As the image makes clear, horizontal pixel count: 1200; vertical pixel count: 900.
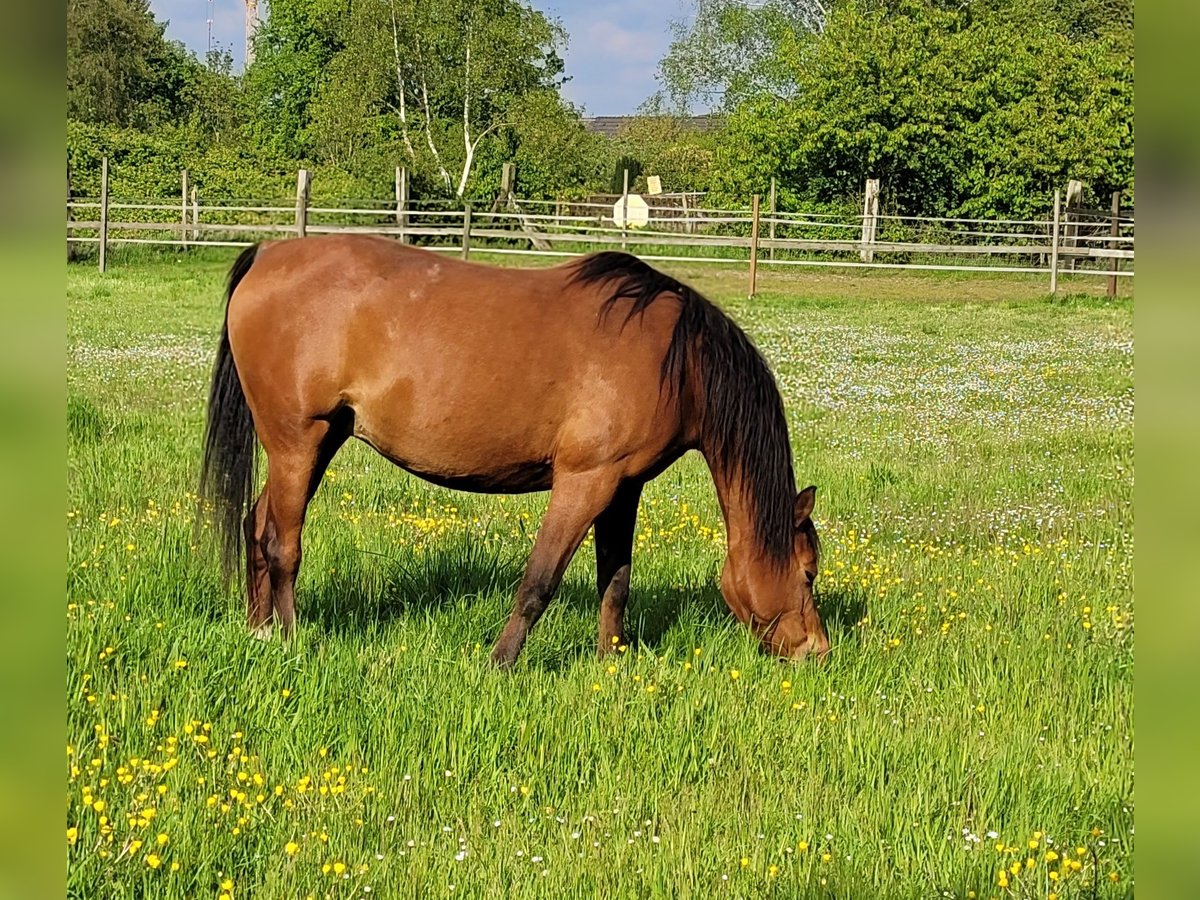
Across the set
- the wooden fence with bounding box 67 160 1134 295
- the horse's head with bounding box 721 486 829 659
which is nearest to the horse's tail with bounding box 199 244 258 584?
the horse's head with bounding box 721 486 829 659

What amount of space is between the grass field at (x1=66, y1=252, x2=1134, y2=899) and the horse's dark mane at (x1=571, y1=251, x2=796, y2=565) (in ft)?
2.28

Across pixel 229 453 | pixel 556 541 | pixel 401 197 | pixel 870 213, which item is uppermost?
pixel 870 213

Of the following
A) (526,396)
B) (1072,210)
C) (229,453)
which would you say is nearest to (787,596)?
(526,396)

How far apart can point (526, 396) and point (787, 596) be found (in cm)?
145

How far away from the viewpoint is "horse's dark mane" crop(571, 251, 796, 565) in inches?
195

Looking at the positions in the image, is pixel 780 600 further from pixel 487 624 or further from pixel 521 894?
pixel 521 894

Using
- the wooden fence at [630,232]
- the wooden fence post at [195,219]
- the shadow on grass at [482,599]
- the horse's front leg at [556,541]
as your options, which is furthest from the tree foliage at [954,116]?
the horse's front leg at [556,541]

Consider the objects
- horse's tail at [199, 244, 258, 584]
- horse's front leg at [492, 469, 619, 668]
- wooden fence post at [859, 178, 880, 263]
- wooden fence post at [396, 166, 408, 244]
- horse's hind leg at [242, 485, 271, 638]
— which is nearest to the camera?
horse's front leg at [492, 469, 619, 668]

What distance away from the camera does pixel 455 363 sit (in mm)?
4930

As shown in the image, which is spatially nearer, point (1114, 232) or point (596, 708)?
point (596, 708)

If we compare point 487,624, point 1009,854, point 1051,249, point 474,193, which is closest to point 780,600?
point 487,624

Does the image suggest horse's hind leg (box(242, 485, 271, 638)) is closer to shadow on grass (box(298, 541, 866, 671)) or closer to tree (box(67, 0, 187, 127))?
shadow on grass (box(298, 541, 866, 671))

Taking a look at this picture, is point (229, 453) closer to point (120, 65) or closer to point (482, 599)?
point (482, 599)

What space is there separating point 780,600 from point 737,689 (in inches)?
20.8
